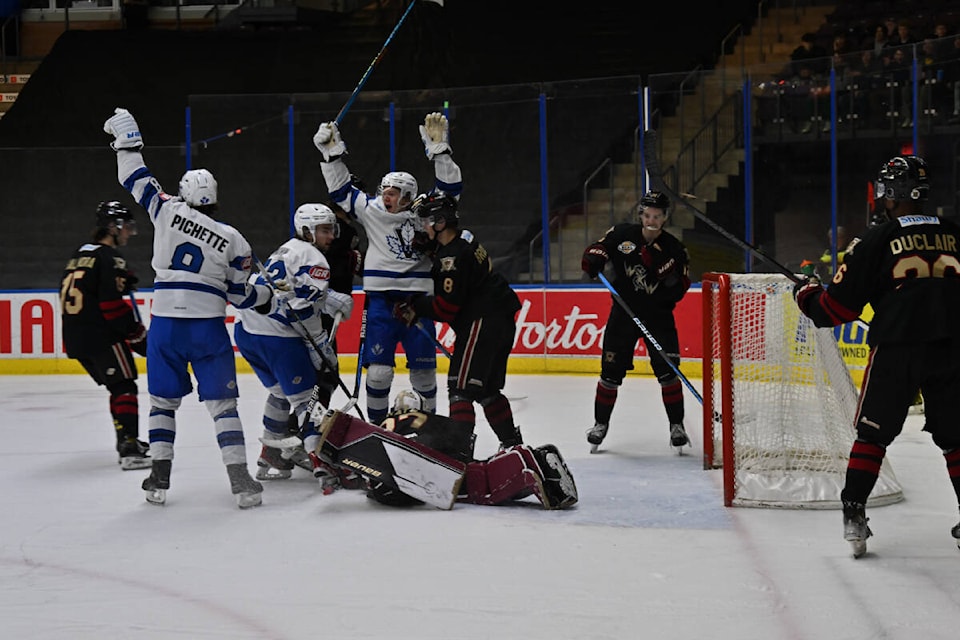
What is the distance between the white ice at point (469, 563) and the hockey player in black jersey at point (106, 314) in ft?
1.33

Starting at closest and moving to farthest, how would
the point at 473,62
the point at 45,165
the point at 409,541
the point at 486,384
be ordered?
the point at 409,541 → the point at 486,384 → the point at 45,165 → the point at 473,62

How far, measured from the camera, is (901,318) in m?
3.98

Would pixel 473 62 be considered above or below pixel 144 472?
above

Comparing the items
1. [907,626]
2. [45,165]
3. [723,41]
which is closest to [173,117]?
[45,165]

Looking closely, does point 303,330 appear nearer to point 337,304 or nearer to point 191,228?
point 337,304

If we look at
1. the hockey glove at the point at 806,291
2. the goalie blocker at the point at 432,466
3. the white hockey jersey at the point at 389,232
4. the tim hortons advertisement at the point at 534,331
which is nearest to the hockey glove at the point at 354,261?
the white hockey jersey at the point at 389,232

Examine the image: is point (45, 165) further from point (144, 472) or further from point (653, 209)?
point (653, 209)

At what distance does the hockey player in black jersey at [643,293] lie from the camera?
6379 mm

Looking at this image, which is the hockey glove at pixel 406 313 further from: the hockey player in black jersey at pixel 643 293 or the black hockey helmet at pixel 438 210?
the hockey player in black jersey at pixel 643 293

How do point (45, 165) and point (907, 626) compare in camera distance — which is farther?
point (45, 165)

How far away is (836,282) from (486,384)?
5.97 feet

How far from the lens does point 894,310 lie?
4.00 meters

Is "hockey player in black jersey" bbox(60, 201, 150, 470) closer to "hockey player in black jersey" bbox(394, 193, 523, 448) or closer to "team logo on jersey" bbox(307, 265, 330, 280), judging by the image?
"team logo on jersey" bbox(307, 265, 330, 280)

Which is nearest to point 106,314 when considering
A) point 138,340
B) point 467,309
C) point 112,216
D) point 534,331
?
point 138,340
